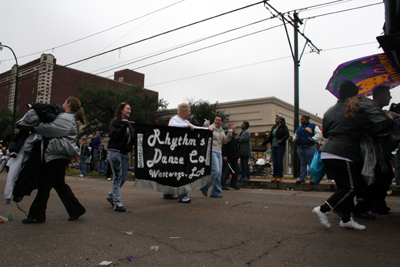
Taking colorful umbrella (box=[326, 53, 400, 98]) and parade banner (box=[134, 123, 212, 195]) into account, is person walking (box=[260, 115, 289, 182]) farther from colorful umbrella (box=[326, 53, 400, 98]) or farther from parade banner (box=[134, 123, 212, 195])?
colorful umbrella (box=[326, 53, 400, 98])

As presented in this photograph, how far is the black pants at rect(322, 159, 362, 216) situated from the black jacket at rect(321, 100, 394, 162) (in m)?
0.11

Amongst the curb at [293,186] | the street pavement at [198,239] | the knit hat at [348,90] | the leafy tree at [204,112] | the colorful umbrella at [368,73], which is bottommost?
the street pavement at [198,239]

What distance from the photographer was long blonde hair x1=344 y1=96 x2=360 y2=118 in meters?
3.81

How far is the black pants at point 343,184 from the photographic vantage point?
12.2 feet

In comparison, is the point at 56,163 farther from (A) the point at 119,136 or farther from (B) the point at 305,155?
(B) the point at 305,155

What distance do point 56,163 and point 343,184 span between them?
3740 millimetres

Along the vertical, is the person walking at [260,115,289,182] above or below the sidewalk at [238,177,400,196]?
above

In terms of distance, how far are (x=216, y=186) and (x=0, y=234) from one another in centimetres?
430

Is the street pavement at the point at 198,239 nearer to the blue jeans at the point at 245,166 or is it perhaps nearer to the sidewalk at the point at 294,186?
the sidewalk at the point at 294,186

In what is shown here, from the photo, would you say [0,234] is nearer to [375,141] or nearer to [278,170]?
[375,141]

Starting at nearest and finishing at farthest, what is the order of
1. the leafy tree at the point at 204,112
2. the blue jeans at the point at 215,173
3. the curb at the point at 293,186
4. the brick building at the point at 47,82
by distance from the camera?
the blue jeans at the point at 215,173 < the curb at the point at 293,186 < the leafy tree at the point at 204,112 < the brick building at the point at 47,82

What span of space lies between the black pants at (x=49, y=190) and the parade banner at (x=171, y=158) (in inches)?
46.8

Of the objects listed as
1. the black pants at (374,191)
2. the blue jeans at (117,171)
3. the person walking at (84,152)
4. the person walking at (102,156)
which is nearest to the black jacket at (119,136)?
the blue jeans at (117,171)

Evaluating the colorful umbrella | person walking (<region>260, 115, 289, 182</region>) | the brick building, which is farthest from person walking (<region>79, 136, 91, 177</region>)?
the brick building
